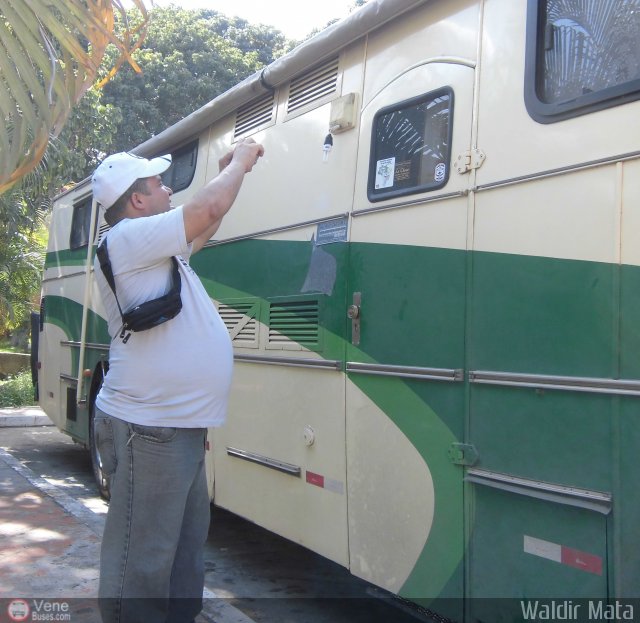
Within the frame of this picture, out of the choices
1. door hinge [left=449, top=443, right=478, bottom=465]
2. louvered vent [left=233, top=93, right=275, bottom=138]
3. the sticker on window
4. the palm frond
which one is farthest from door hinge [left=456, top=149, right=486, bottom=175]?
louvered vent [left=233, top=93, right=275, bottom=138]

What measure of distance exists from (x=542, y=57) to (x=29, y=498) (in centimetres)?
560

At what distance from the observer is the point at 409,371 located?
3352mm

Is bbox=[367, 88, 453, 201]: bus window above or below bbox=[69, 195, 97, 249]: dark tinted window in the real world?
below

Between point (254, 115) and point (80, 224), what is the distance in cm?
356

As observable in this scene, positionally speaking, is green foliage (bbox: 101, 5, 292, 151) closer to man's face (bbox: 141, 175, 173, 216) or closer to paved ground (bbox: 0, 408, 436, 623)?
paved ground (bbox: 0, 408, 436, 623)

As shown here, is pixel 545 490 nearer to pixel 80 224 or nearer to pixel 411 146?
pixel 411 146

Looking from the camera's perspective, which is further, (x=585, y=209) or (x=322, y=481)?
(x=322, y=481)

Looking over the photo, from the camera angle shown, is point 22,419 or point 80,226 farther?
point 22,419

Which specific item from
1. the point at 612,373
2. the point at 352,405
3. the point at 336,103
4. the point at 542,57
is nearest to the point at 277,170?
the point at 336,103

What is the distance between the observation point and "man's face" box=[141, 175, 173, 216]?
10.2 ft

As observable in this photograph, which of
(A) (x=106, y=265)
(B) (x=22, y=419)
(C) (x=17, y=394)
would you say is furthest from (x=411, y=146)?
(C) (x=17, y=394)

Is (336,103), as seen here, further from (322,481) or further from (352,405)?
(322,481)

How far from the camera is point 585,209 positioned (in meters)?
2.64

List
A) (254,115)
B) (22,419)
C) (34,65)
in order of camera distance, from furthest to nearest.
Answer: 1. (22,419)
2. (254,115)
3. (34,65)
